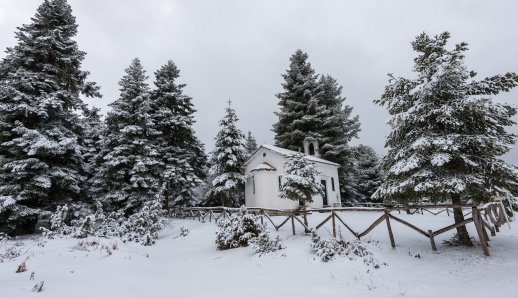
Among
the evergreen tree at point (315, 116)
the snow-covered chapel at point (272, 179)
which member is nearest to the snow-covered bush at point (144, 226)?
the snow-covered chapel at point (272, 179)

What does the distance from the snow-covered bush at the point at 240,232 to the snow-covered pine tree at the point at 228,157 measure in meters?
12.7

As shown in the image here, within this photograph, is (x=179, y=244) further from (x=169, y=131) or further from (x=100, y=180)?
(x=169, y=131)

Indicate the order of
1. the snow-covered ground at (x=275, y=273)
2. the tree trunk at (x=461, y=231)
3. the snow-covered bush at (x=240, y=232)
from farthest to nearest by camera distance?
the snow-covered bush at (x=240, y=232), the tree trunk at (x=461, y=231), the snow-covered ground at (x=275, y=273)

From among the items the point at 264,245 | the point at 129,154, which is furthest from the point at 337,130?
the point at 264,245

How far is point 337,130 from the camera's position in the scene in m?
34.0

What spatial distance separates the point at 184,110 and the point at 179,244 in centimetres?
1704

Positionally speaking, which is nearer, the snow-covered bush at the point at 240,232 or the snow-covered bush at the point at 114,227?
the snow-covered bush at the point at 240,232

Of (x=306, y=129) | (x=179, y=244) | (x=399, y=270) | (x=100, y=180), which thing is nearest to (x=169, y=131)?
(x=100, y=180)

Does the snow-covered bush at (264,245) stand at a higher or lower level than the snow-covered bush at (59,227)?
lower

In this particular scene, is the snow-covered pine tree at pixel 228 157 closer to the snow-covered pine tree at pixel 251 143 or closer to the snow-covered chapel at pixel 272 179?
the snow-covered chapel at pixel 272 179

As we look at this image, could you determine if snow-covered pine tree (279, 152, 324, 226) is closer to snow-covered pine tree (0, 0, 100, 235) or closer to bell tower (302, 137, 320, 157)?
snow-covered pine tree (0, 0, 100, 235)

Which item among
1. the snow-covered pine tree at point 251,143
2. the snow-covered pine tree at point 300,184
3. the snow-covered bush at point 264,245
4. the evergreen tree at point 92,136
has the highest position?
the snow-covered pine tree at point 251,143

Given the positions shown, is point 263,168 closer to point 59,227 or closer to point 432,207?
point 59,227

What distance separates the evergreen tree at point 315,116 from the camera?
3350cm
